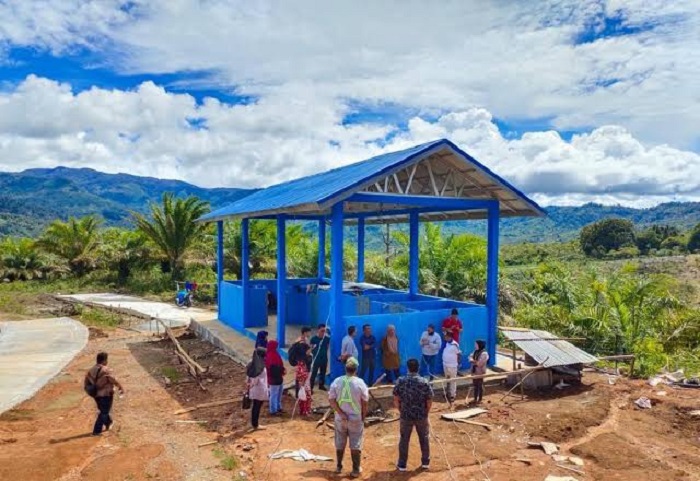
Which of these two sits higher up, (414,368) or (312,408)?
(414,368)

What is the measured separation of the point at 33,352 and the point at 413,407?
Result: 1202 centimetres

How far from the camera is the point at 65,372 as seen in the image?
497 inches

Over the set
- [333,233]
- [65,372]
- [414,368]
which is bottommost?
[65,372]

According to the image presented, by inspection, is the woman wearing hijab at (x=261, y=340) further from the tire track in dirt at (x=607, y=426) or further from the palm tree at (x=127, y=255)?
the palm tree at (x=127, y=255)

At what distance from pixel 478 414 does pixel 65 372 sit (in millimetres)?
9318

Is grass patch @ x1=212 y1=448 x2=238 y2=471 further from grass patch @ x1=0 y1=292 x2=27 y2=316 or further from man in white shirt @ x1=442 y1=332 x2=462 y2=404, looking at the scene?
grass patch @ x1=0 y1=292 x2=27 y2=316

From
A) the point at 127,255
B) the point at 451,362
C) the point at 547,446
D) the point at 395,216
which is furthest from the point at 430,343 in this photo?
the point at 127,255

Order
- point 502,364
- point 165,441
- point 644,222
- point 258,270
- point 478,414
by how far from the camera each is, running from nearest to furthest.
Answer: point 165,441 < point 478,414 < point 502,364 < point 258,270 < point 644,222

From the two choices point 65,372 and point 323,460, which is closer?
point 323,460

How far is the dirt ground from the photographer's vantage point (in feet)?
22.7

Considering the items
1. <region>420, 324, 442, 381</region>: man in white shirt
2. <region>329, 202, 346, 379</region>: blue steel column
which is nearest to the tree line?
<region>420, 324, 442, 381</region>: man in white shirt

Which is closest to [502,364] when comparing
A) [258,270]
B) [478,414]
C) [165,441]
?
[478,414]

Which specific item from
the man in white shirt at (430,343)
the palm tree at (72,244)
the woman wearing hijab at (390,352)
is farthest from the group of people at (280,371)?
the palm tree at (72,244)

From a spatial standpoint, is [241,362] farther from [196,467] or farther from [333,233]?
[196,467]
